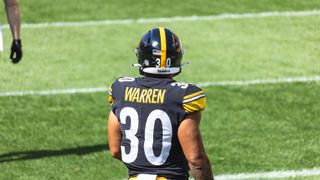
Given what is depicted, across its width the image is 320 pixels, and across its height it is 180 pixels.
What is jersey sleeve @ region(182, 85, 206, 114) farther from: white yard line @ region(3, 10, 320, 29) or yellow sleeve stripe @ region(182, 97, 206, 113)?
white yard line @ region(3, 10, 320, 29)

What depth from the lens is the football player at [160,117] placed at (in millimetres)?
5008

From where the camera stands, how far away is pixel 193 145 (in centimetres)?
497

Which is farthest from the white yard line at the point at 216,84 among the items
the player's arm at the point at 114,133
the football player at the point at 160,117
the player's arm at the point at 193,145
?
the player's arm at the point at 193,145

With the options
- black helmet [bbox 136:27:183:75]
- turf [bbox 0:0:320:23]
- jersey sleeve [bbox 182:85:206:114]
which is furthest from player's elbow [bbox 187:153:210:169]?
turf [bbox 0:0:320:23]

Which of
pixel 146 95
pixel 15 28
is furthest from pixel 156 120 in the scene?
pixel 15 28

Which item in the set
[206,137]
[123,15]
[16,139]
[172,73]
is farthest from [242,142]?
[123,15]

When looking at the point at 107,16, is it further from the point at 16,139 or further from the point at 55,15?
the point at 16,139

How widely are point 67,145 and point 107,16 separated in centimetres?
515

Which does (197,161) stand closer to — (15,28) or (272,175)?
(272,175)

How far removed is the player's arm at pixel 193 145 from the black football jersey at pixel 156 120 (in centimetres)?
5

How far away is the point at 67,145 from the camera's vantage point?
876 cm

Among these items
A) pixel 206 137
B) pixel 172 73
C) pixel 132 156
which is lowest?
pixel 206 137

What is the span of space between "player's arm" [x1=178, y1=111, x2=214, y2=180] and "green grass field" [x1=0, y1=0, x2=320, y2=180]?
9.40ft

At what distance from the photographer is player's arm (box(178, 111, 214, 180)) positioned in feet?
16.3
